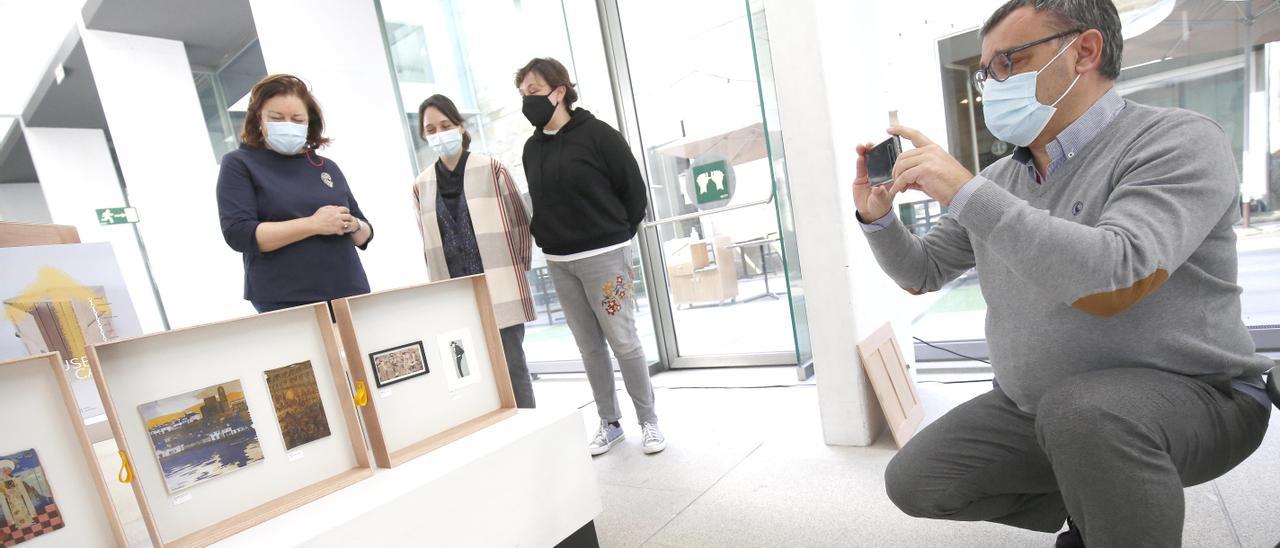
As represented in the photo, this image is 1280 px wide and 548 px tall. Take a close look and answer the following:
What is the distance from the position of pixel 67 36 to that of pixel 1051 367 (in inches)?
177

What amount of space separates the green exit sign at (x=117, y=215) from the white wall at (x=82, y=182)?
0.03 m

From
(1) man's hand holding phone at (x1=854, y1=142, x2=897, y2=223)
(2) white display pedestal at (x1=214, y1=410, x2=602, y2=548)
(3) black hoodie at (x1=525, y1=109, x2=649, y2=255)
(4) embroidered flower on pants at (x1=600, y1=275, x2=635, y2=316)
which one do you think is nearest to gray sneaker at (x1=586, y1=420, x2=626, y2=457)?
(4) embroidered flower on pants at (x1=600, y1=275, x2=635, y2=316)

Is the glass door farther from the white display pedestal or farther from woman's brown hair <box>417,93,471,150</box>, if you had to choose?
the white display pedestal

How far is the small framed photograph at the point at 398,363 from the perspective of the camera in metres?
1.14

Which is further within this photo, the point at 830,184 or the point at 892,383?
the point at 892,383

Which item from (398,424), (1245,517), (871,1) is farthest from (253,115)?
(1245,517)

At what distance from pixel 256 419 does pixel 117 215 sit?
2919mm

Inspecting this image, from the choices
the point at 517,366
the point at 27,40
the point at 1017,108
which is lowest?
the point at 517,366

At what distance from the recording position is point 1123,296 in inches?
33.8

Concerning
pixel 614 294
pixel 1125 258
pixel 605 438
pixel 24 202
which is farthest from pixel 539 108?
pixel 24 202

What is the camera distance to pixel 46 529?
82 cm

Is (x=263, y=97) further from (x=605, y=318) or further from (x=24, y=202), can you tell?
(x=24, y=202)

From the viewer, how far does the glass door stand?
2.96m

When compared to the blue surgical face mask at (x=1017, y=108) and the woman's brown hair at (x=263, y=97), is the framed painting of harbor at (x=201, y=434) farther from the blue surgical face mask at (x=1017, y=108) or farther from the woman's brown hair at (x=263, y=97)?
the blue surgical face mask at (x=1017, y=108)
